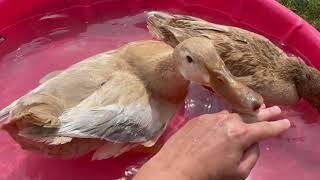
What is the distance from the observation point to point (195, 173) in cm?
155

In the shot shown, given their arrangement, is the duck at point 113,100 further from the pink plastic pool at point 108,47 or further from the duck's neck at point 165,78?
the pink plastic pool at point 108,47

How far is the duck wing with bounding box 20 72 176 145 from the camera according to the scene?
6.14 ft

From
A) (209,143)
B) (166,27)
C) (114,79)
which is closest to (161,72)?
(114,79)

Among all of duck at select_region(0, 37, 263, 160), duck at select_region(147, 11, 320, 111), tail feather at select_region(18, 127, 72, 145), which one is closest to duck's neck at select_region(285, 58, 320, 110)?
duck at select_region(147, 11, 320, 111)

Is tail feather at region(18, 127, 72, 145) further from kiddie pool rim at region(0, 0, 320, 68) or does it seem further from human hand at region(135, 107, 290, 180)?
kiddie pool rim at region(0, 0, 320, 68)

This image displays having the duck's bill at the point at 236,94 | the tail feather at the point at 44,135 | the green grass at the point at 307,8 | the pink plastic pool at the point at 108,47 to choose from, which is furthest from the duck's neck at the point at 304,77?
the tail feather at the point at 44,135

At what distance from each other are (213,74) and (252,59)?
52 centimetres

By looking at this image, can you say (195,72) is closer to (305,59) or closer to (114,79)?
(114,79)

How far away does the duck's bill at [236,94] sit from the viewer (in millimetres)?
1621

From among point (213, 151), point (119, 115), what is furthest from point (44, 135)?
point (213, 151)

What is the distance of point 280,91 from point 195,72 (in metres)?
0.58

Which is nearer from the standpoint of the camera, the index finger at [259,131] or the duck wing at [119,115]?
the index finger at [259,131]

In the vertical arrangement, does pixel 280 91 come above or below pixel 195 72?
below

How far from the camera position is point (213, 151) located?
1558 millimetres
